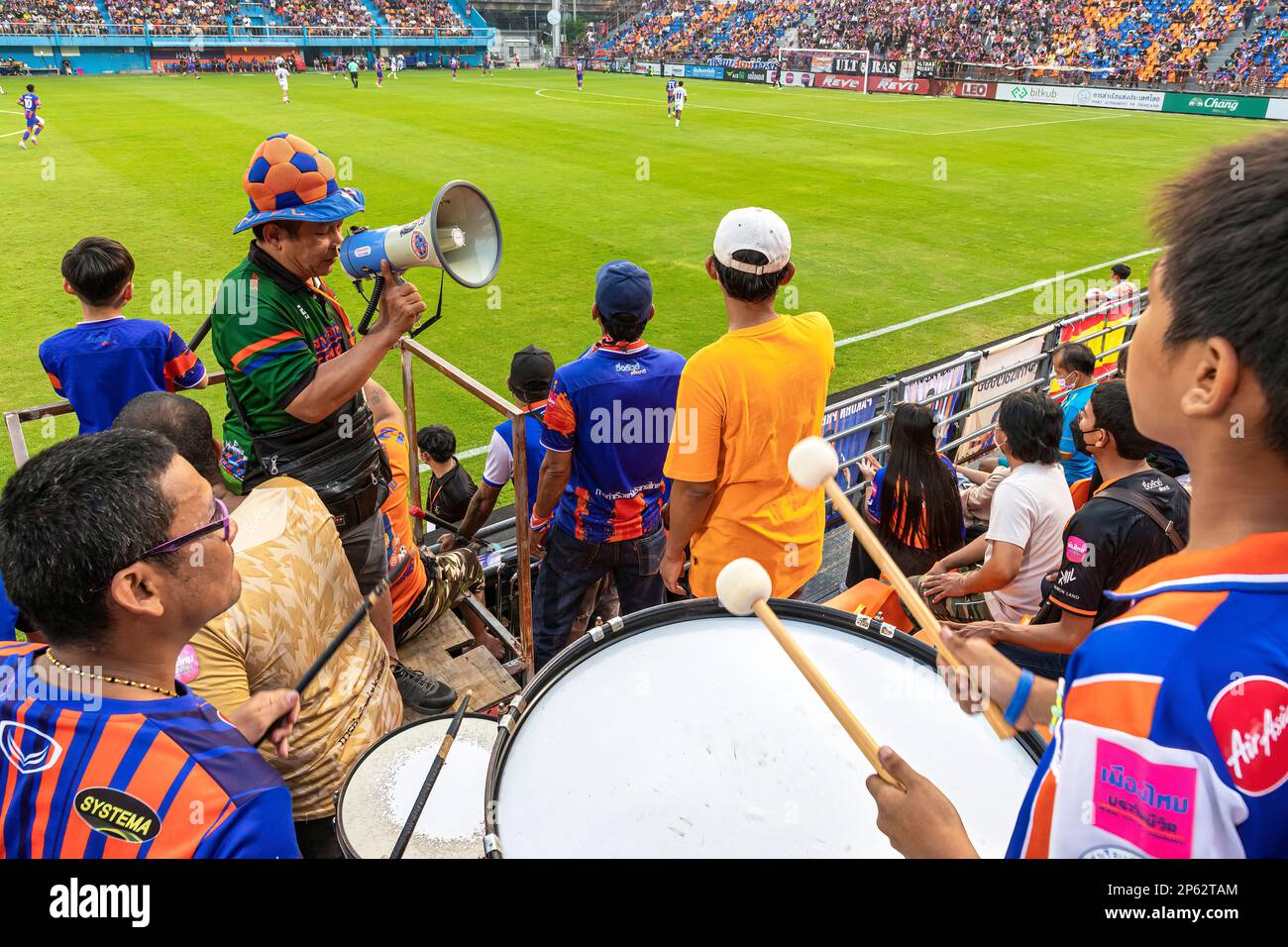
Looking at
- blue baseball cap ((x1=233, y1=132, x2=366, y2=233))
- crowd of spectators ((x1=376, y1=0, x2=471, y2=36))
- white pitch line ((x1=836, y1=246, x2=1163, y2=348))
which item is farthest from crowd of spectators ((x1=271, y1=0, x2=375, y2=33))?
blue baseball cap ((x1=233, y1=132, x2=366, y2=233))

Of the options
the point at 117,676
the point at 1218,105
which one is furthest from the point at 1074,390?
the point at 1218,105

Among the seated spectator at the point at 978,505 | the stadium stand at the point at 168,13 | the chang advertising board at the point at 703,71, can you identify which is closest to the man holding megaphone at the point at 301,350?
the seated spectator at the point at 978,505

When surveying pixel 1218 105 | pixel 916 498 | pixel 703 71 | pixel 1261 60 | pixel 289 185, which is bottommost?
pixel 916 498

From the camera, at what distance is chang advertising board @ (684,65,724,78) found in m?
46.7

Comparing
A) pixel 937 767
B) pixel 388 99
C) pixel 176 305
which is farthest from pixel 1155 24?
pixel 937 767

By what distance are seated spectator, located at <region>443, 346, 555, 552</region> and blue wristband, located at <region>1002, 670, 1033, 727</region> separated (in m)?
2.89

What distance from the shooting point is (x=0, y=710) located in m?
1.53

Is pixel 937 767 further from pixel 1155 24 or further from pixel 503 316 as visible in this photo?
pixel 1155 24

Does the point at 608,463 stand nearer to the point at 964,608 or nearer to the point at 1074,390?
the point at 964,608

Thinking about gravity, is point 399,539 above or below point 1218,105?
below

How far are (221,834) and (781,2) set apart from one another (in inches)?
2448

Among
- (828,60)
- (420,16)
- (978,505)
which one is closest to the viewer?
(978,505)

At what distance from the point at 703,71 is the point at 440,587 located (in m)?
50.0

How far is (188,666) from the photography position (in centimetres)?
228
